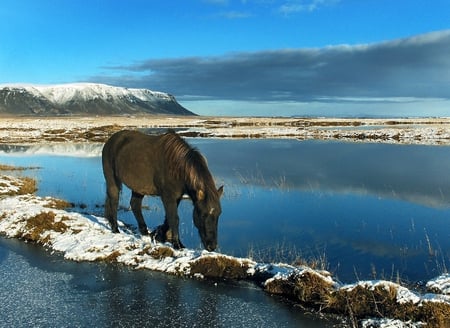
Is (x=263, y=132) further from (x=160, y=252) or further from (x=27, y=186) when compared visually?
(x=160, y=252)

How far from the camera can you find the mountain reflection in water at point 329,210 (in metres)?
Result: 10.6

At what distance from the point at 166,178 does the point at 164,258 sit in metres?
2.00

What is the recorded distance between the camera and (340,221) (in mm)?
14109

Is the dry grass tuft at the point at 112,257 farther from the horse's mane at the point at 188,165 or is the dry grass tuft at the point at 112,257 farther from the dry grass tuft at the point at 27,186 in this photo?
the dry grass tuft at the point at 27,186

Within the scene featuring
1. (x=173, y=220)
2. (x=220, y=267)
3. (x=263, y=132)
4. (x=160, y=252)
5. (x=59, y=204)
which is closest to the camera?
(x=220, y=267)

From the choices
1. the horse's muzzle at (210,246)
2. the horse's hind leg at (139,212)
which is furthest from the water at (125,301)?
the horse's hind leg at (139,212)

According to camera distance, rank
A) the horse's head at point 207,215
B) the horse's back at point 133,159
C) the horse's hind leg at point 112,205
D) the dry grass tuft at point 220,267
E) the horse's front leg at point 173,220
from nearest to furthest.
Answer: the dry grass tuft at point 220,267 < the horse's head at point 207,215 < the horse's front leg at point 173,220 < the horse's back at point 133,159 < the horse's hind leg at point 112,205

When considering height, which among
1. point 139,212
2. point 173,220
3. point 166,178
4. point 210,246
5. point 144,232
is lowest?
point 144,232

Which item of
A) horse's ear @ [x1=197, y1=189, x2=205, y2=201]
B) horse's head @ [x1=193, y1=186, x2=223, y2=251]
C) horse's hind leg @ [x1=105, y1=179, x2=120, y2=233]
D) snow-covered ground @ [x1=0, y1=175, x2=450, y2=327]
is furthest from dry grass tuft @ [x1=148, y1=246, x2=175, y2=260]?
Answer: horse's hind leg @ [x1=105, y1=179, x2=120, y2=233]

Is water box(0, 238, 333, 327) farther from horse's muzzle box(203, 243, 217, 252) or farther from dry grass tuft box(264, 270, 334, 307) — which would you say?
horse's muzzle box(203, 243, 217, 252)

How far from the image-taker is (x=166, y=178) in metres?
10.5

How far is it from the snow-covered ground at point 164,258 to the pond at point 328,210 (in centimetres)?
162

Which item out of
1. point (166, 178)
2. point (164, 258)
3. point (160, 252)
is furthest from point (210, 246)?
point (166, 178)

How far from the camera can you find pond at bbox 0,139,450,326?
1055 cm
